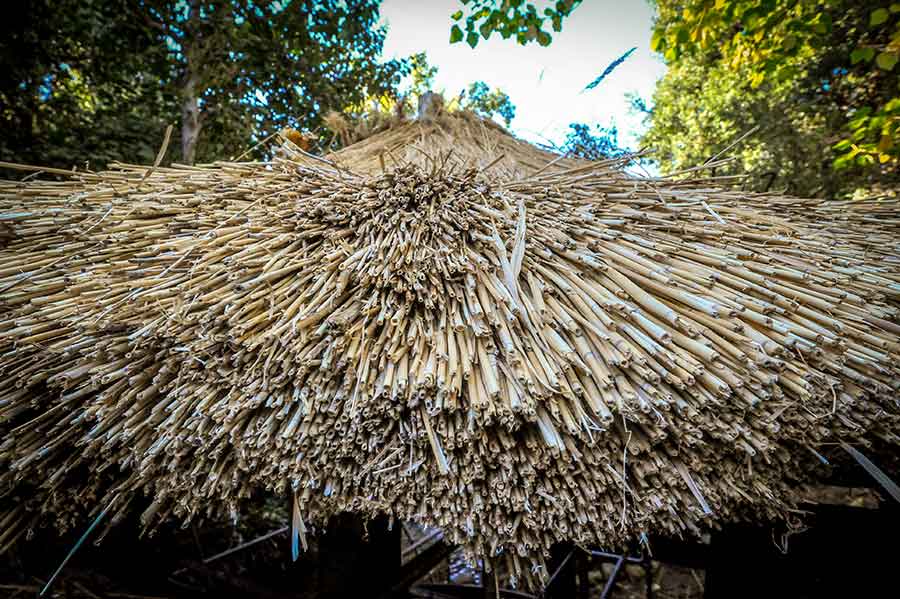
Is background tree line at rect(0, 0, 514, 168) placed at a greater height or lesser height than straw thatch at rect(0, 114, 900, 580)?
greater

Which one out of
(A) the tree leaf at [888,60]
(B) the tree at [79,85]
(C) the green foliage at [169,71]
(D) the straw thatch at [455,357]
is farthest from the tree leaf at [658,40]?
(B) the tree at [79,85]

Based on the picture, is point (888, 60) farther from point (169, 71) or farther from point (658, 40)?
point (169, 71)

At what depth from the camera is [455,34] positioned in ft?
11.0

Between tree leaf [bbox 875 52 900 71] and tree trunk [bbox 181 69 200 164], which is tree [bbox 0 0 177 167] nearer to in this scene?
tree trunk [bbox 181 69 200 164]

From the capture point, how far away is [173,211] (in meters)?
1.75

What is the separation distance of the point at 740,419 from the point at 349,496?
111cm

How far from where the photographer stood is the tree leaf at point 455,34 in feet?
11.0

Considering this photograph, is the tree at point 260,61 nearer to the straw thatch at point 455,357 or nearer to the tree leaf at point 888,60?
the straw thatch at point 455,357

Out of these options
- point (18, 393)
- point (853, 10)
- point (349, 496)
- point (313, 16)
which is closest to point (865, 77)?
point (853, 10)

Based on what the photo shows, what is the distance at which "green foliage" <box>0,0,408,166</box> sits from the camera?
4.28 meters

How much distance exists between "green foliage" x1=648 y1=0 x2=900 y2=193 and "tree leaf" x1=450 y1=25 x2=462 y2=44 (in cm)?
151

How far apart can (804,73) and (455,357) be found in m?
7.55

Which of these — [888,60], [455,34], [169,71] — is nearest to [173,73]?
[169,71]

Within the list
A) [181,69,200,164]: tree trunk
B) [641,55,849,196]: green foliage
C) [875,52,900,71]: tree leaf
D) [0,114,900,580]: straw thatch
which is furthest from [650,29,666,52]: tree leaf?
[181,69,200,164]: tree trunk
